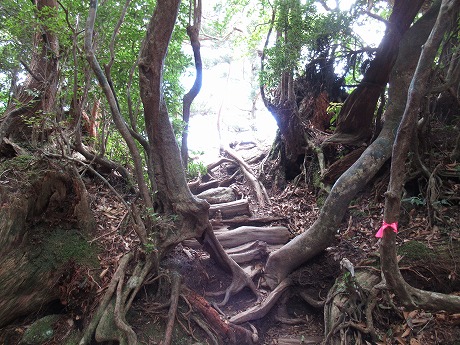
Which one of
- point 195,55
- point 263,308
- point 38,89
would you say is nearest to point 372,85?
point 195,55

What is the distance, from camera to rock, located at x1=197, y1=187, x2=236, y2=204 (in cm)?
691

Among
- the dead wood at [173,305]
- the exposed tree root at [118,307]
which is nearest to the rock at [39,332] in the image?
the exposed tree root at [118,307]

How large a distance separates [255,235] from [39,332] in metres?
3.50

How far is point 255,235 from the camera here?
5.84m

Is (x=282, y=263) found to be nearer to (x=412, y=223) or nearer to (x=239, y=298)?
(x=239, y=298)

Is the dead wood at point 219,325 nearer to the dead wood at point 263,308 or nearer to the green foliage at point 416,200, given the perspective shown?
the dead wood at point 263,308

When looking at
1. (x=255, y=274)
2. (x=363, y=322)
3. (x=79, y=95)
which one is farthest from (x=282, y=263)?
(x=79, y=95)

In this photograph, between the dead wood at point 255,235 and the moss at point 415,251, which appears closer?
the moss at point 415,251

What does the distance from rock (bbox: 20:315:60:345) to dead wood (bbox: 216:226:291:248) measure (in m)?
2.83

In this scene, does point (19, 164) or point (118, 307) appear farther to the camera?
point (19, 164)

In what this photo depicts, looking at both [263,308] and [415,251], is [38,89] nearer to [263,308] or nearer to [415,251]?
[263,308]

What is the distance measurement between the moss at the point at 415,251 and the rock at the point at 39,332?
4227 mm

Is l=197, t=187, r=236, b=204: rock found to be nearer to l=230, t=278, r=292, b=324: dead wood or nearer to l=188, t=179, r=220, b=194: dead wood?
l=188, t=179, r=220, b=194: dead wood

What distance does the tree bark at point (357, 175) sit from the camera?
483cm
